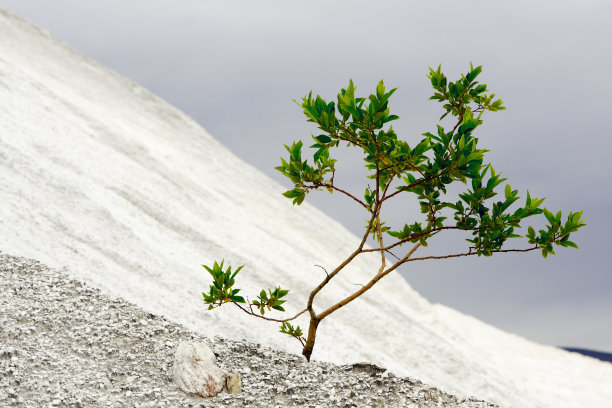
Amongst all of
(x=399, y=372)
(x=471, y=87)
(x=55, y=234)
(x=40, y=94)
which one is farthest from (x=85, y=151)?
(x=471, y=87)

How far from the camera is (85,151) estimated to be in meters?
15.4

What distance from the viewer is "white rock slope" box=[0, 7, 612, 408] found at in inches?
420

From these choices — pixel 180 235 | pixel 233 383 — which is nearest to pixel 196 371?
pixel 233 383

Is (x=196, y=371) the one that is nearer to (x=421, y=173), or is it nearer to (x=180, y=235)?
(x=421, y=173)

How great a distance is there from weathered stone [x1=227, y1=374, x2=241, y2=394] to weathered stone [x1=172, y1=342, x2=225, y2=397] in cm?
8

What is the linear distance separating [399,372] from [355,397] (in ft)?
21.9

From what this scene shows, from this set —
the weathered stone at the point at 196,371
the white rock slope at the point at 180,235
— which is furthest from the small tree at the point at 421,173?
the white rock slope at the point at 180,235

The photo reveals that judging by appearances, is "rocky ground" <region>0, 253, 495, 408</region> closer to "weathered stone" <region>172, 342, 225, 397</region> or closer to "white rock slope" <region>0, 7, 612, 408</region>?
"weathered stone" <region>172, 342, 225, 397</region>

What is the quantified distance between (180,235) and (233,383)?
8.13 meters

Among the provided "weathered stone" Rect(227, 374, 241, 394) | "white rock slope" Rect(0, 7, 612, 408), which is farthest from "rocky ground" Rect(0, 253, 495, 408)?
"white rock slope" Rect(0, 7, 612, 408)

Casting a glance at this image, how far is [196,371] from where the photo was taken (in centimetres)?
627

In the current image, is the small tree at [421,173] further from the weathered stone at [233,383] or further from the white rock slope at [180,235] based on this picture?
the white rock slope at [180,235]

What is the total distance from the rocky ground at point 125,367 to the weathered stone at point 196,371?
103mm

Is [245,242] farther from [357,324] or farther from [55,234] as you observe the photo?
[55,234]
